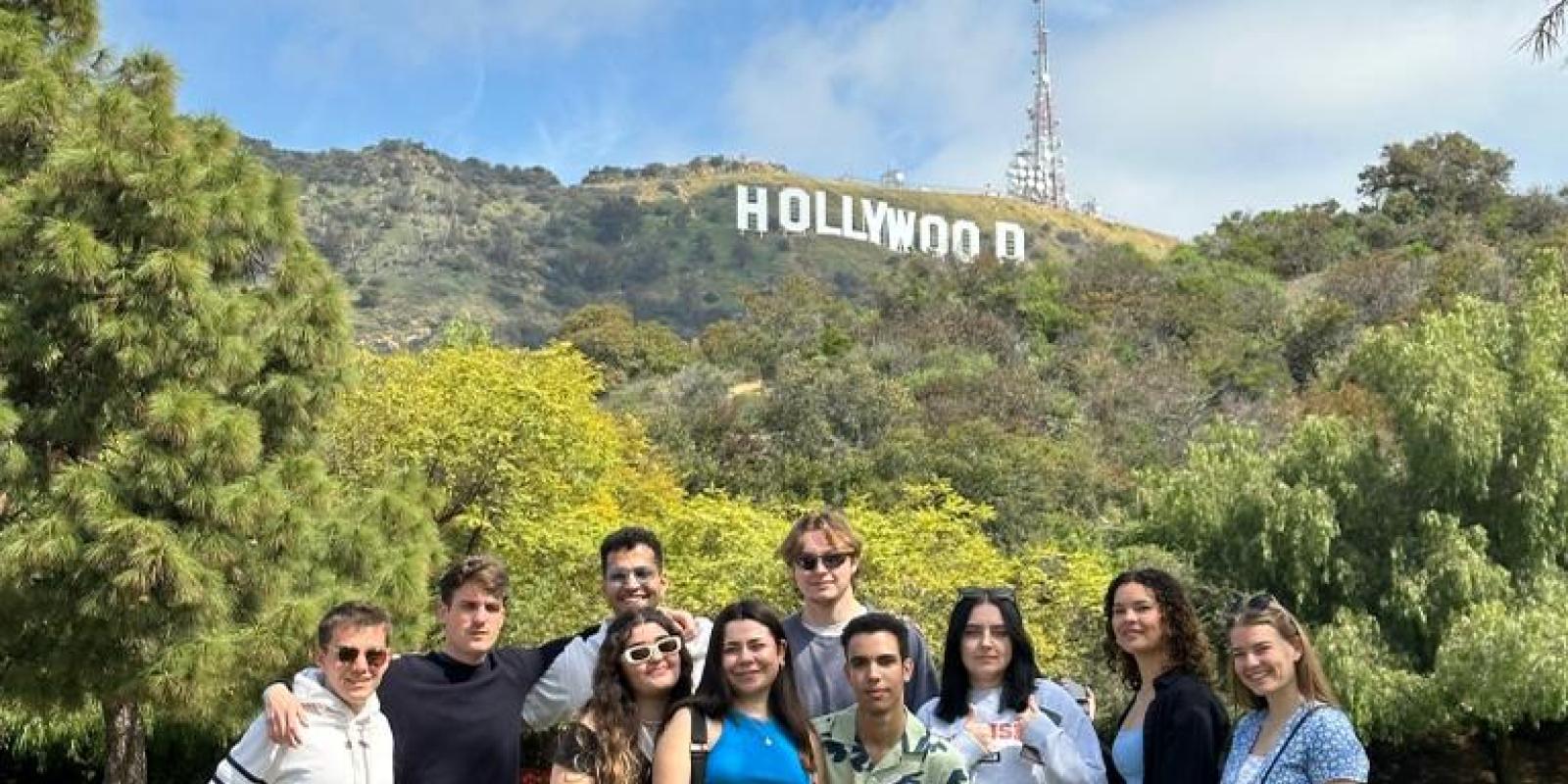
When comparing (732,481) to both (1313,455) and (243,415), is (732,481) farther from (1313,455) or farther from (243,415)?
(243,415)

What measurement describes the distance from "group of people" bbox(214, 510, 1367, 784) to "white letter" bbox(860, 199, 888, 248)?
297 feet

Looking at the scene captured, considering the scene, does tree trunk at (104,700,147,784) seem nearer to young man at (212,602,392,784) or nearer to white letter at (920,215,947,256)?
young man at (212,602,392,784)

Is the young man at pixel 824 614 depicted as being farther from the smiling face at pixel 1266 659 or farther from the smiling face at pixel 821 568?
the smiling face at pixel 1266 659

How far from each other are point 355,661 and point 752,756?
1.04m

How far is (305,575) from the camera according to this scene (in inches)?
422

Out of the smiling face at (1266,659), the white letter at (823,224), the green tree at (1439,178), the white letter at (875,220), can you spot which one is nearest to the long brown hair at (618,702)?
the smiling face at (1266,659)

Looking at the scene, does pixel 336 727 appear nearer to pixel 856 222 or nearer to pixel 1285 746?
pixel 1285 746

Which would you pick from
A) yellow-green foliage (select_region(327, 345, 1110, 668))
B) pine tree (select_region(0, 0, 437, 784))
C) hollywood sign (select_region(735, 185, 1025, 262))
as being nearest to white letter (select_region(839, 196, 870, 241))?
hollywood sign (select_region(735, 185, 1025, 262))

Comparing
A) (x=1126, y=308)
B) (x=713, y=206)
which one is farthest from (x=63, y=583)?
(x=713, y=206)

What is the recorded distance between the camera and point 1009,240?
87750 millimetres

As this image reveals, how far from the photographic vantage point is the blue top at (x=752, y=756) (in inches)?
131

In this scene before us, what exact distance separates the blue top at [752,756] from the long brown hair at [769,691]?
0.10 ft

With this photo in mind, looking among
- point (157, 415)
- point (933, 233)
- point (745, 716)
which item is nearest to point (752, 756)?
point (745, 716)

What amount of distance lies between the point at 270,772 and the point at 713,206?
97.4m
